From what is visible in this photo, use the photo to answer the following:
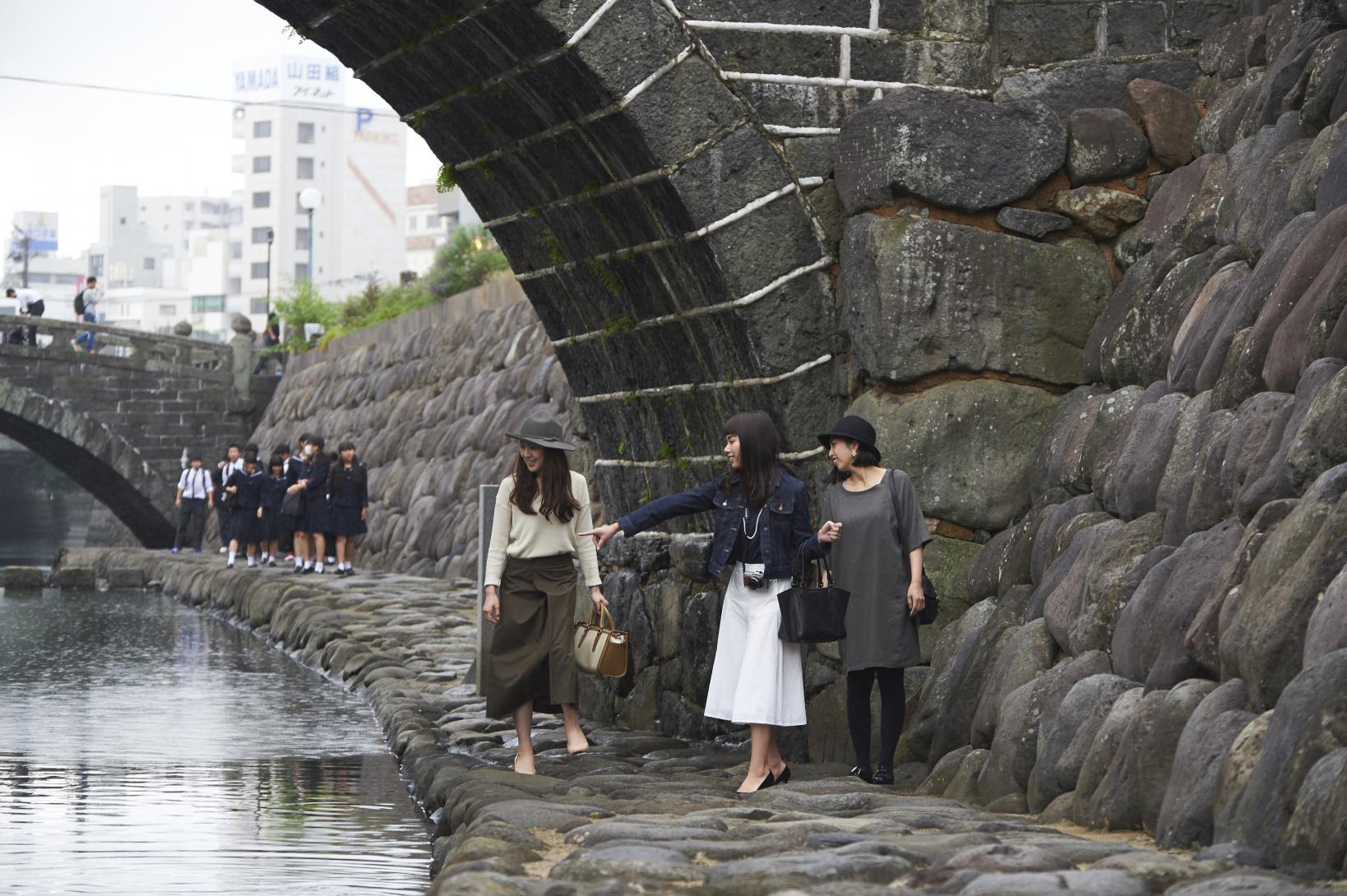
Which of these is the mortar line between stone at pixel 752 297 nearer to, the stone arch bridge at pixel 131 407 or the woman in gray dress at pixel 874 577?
the woman in gray dress at pixel 874 577

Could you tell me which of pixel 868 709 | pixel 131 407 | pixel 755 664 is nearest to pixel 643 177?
pixel 755 664

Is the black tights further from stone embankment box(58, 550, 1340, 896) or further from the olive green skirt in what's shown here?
the olive green skirt

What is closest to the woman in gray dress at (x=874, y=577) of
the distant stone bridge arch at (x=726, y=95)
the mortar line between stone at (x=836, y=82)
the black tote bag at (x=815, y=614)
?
the black tote bag at (x=815, y=614)

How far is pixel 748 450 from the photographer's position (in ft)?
25.8

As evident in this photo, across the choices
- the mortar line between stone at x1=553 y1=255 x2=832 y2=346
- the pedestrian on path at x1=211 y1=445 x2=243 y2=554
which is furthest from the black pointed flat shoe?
the pedestrian on path at x1=211 y1=445 x2=243 y2=554

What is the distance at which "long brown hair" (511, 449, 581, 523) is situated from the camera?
27.4 ft

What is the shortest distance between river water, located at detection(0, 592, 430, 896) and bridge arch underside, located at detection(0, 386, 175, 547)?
17776 mm

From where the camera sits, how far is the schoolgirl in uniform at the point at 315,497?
69.7 feet

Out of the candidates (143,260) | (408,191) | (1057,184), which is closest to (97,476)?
(1057,184)

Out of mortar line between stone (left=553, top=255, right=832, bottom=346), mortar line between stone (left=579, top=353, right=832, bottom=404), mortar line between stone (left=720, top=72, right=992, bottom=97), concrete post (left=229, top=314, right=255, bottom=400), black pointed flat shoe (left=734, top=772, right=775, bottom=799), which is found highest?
concrete post (left=229, top=314, right=255, bottom=400)

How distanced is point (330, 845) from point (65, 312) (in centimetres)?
10105

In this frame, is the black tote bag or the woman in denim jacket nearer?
the black tote bag

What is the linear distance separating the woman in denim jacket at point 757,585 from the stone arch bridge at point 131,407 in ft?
91.8

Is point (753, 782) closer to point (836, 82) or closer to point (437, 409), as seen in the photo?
point (836, 82)
